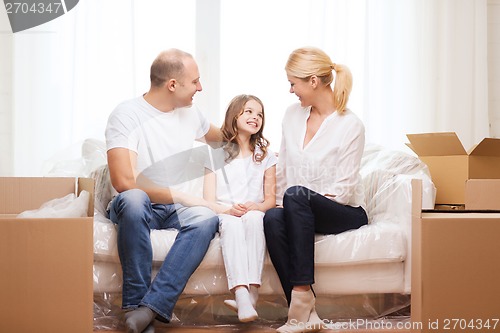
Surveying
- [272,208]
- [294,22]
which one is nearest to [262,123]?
[272,208]

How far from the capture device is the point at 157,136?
2301 mm

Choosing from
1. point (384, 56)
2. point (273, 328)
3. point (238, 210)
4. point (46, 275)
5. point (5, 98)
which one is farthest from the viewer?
point (384, 56)

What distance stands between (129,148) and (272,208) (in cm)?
49

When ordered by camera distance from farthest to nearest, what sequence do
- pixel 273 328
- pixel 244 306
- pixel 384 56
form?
1. pixel 384 56
2. pixel 273 328
3. pixel 244 306

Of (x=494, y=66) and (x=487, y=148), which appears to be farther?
(x=494, y=66)

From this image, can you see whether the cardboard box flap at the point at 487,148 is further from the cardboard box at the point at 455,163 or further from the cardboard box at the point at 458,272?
the cardboard box at the point at 458,272

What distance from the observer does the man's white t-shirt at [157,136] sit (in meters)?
2.22

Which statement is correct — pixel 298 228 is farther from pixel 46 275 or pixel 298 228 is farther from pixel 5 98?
pixel 5 98

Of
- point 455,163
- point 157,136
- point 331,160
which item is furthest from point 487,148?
point 157,136

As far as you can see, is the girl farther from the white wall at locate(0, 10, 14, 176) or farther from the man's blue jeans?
the white wall at locate(0, 10, 14, 176)

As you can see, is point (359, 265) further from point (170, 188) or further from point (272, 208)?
point (170, 188)

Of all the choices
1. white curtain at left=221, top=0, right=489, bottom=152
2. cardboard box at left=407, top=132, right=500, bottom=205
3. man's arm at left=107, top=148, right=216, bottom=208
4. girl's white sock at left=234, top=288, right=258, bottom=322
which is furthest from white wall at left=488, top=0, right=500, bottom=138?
girl's white sock at left=234, top=288, right=258, bottom=322

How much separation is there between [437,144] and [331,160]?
468 mm

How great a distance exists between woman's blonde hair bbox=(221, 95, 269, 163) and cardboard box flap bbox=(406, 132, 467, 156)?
571mm
